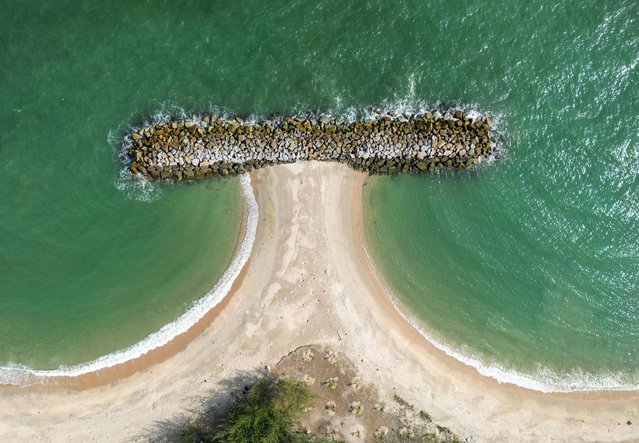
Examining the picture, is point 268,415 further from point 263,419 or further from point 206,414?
point 206,414

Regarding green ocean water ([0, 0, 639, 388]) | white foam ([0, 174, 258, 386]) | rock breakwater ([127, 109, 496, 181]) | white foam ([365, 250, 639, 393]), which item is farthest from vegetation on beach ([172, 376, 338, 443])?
rock breakwater ([127, 109, 496, 181])

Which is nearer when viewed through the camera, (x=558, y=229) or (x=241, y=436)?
(x=241, y=436)

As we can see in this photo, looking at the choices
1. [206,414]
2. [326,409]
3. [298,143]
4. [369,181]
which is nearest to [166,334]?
[206,414]

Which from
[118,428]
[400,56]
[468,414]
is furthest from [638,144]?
[118,428]

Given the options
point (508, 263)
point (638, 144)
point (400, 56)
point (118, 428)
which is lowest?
point (118, 428)

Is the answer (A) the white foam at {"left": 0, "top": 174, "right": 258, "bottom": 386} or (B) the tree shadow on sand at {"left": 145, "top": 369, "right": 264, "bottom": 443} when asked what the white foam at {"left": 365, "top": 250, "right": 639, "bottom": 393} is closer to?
(A) the white foam at {"left": 0, "top": 174, "right": 258, "bottom": 386}

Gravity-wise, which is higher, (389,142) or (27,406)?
(389,142)

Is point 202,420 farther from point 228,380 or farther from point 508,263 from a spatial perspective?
point 508,263

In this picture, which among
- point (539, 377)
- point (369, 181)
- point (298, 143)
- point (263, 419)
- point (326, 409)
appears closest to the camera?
point (263, 419)
